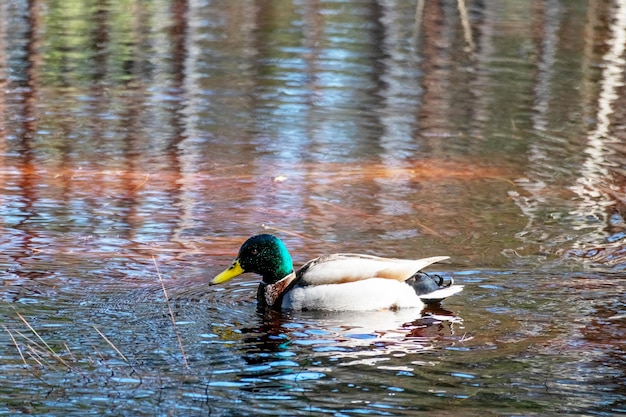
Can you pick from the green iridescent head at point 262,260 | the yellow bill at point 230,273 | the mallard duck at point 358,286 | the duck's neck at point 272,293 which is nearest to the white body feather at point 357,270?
the mallard duck at point 358,286

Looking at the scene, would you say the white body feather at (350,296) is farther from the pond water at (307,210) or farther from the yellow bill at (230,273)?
the yellow bill at (230,273)

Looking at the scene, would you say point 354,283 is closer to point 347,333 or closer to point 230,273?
point 347,333

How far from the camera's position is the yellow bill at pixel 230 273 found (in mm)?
10059

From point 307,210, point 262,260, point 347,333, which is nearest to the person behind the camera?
point 347,333

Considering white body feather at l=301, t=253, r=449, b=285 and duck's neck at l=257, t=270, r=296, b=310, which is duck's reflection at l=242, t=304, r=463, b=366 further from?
white body feather at l=301, t=253, r=449, b=285

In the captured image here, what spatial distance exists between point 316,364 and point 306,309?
5.16 feet

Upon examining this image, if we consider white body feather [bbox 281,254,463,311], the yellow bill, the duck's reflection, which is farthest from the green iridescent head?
the duck's reflection

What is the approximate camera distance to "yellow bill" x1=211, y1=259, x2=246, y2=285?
1006 cm

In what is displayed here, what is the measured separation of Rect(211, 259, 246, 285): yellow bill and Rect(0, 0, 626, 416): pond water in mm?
157

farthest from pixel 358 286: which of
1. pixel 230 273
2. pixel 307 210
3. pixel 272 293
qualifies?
pixel 307 210

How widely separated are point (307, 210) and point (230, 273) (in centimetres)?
267

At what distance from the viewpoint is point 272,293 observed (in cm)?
995

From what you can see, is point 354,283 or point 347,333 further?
point 354,283

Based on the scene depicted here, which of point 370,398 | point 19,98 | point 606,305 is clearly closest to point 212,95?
point 19,98
